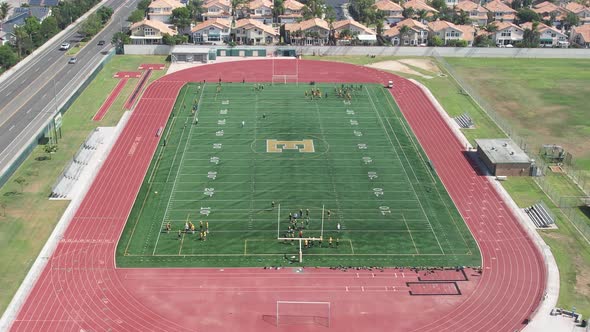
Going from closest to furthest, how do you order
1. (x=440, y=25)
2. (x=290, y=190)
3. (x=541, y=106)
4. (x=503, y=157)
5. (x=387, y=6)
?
(x=290, y=190) < (x=503, y=157) < (x=541, y=106) < (x=440, y=25) < (x=387, y=6)

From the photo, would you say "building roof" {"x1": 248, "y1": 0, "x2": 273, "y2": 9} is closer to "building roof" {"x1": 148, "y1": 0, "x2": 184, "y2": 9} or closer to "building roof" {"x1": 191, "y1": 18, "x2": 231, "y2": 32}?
"building roof" {"x1": 148, "y1": 0, "x2": 184, "y2": 9}

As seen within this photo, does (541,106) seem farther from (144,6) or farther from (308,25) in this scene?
(144,6)

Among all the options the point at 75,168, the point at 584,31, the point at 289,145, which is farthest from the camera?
the point at 584,31

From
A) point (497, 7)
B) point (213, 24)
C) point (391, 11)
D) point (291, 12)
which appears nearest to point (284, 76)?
point (213, 24)

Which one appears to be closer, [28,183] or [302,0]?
[28,183]

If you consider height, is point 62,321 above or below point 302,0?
below

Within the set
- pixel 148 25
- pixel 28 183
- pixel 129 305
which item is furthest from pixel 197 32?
pixel 129 305

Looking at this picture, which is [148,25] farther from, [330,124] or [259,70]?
[330,124]

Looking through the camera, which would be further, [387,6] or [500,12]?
[500,12]
